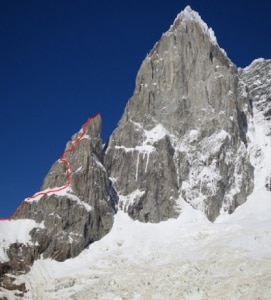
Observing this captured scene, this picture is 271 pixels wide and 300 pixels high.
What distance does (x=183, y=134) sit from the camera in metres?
168

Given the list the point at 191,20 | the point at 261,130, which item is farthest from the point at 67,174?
the point at 191,20

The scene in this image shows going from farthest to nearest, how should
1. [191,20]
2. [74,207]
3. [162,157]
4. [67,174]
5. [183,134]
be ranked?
[191,20] → [183,134] → [162,157] → [67,174] → [74,207]

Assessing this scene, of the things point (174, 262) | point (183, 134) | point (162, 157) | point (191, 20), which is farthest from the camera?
point (191, 20)

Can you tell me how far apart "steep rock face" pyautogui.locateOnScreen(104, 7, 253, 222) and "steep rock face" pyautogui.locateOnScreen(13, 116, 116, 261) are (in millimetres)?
8931

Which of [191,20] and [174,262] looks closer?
[174,262]

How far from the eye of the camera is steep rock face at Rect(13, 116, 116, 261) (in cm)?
13612

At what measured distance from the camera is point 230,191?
156m

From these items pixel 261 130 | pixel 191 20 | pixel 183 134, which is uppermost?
pixel 191 20

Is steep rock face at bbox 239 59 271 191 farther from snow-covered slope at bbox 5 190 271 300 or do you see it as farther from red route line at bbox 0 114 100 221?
red route line at bbox 0 114 100 221

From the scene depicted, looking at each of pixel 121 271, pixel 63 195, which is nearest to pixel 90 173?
pixel 63 195

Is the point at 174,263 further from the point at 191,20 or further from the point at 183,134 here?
the point at 191,20

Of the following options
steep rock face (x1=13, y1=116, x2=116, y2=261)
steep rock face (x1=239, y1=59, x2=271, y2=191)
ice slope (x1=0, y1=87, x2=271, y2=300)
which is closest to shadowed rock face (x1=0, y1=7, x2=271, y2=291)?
steep rock face (x1=13, y1=116, x2=116, y2=261)

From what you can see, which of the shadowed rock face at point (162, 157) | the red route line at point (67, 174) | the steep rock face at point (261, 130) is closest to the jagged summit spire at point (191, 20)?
the shadowed rock face at point (162, 157)

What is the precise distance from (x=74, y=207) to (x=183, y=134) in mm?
43117
